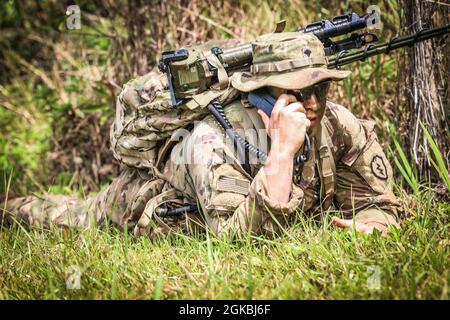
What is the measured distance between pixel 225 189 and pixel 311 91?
2.10ft

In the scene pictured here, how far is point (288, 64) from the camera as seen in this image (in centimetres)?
317

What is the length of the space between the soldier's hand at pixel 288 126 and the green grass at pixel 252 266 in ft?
1.26

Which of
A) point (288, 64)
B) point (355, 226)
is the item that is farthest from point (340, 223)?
point (288, 64)

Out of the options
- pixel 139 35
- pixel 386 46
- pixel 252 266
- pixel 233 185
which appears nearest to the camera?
pixel 252 266

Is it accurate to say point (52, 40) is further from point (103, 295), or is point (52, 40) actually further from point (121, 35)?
point (103, 295)

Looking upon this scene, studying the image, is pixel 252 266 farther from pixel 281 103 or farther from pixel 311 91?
pixel 311 91

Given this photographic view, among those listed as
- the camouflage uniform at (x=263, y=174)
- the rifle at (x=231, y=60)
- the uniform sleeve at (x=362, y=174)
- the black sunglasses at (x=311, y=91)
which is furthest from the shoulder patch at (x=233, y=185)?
the uniform sleeve at (x=362, y=174)

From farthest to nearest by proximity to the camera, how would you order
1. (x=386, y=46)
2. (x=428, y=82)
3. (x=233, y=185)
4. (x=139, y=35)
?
(x=139, y=35) < (x=428, y=82) < (x=386, y=46) < (x=233, y=185)

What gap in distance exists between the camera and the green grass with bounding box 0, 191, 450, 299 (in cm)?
254

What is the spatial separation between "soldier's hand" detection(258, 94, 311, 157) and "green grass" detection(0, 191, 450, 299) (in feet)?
1.26

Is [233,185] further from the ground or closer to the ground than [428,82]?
closer to the ground

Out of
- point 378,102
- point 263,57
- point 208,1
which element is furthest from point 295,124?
point 208,1

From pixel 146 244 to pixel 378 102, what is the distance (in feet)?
6.89
